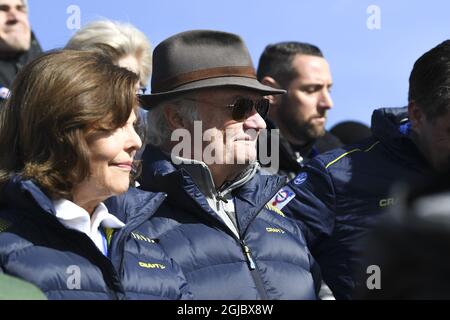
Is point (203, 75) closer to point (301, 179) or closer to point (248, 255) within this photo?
point (301, 179)

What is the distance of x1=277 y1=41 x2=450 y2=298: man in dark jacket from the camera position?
13.2 feet

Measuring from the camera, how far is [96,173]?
2.99 metres

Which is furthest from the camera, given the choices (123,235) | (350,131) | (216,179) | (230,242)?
(350,131)

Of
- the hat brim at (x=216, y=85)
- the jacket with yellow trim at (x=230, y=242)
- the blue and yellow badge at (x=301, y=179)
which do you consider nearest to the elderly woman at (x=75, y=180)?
the jacket with yellow trim at (x=230, y=242)

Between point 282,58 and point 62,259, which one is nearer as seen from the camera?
point 62,259

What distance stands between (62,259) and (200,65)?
159 centimetres

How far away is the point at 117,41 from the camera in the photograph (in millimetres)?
4762

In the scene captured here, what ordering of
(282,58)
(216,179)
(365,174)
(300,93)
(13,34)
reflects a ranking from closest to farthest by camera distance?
1. (216,179)
2. (365,174)
3. (13,34)
4. (300,93)
5. (282,58)

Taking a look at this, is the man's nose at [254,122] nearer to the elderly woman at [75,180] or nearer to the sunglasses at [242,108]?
the sunglasses at [242,108]

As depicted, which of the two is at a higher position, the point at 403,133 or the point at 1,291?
the point at 1,291

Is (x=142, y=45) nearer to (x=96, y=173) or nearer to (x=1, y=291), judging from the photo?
(x=96, y=173)

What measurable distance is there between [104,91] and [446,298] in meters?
2.36

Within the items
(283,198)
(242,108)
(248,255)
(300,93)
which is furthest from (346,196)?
Answer: (300,93)
